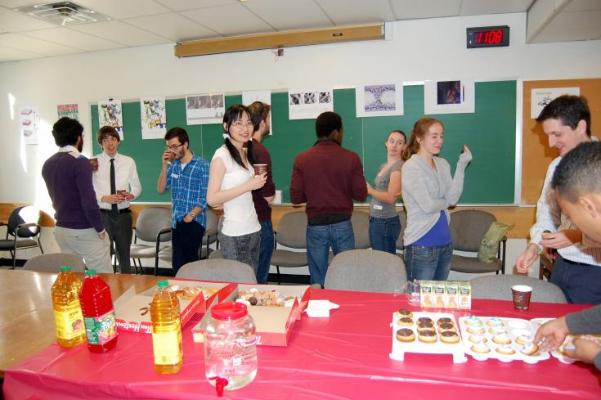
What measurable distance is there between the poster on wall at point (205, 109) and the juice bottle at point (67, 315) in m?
3.64

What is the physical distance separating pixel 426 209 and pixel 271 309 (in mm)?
1311

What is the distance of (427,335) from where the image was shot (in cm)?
142

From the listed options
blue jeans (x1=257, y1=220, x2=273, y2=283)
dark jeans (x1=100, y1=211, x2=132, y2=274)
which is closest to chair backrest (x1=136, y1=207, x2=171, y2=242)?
dark jeans (x1=100, y1=211, x2=132, y2=274)

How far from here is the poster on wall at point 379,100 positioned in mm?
4473

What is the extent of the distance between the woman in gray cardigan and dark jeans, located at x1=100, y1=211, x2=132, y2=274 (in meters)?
2.81

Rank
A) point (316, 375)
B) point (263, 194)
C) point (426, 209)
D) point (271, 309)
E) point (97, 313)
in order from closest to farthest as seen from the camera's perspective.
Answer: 1. point (316, 375)
2. point (97, 313)
3. point (271, 309)
4. point (426, 209)
5. point (263, 194)

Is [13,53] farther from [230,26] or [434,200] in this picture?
[434,200]

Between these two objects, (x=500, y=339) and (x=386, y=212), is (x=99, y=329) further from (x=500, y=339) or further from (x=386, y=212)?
(x=386, y=212)

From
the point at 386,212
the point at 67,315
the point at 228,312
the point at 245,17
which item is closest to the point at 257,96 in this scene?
the point at 245,17

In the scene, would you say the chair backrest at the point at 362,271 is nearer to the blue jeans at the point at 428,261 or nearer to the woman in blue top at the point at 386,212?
the blue jeans at the point at 428,261

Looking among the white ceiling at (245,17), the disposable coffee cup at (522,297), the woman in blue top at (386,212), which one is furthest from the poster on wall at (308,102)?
the disposable coffee cup at (522,297)

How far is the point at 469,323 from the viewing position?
1532 millimetres

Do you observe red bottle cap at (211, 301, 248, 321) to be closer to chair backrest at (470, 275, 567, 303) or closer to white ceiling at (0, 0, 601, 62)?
chair backrest at (470, 275, 567, 303)

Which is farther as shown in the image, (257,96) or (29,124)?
(29,124)
